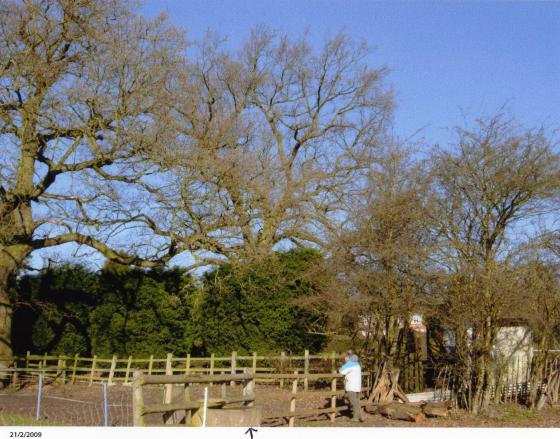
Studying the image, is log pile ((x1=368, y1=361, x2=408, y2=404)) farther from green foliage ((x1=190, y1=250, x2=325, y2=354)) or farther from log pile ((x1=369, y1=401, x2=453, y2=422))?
green foliage ((x1=190, y1=250, x2=325, y2=354))

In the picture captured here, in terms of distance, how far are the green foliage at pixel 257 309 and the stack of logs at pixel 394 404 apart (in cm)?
591

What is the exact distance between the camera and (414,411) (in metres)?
13.2

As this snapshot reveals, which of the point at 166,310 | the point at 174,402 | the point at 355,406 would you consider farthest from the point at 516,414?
the point at 166,310

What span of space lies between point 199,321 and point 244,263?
299 centimetres

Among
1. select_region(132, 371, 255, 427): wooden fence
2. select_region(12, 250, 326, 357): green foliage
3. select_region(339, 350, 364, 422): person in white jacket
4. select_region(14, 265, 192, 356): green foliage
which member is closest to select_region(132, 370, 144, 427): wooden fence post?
select_region(132, 371, 255, 427): wooden fence

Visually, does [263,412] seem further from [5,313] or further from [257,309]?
[5,313]

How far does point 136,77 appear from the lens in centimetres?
1789

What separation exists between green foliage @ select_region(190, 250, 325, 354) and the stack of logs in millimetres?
5911

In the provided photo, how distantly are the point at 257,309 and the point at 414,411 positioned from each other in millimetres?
8970

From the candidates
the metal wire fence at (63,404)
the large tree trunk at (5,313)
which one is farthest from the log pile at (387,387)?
the large tree trunk at (5,313)

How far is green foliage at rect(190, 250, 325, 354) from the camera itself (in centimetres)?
2102
